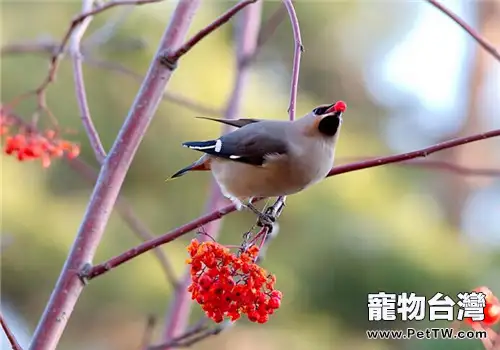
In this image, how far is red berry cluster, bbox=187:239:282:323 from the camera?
720mm

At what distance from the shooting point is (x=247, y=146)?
36.9 inches

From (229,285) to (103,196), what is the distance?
18cm

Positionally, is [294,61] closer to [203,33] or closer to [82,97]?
[203,33]

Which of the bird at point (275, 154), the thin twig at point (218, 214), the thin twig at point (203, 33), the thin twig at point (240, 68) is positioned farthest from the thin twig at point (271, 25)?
the thin twig at point (218, 214)

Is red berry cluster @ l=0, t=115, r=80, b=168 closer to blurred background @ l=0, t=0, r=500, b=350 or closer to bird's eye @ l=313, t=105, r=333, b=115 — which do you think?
bird's eye @ l=313, t=105, r=333, b=115

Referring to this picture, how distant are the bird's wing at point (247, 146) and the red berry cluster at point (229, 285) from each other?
21 centimetres

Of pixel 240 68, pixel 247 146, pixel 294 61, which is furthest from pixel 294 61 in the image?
pixel 240 68

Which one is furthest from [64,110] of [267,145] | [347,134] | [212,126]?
[267,145]

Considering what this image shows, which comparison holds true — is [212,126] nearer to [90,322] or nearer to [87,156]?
[87,156]

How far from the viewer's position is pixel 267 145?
0.92 metres

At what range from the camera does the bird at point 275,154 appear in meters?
0.88

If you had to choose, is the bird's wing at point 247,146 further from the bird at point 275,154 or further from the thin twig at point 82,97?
the thin twig at point 82,97

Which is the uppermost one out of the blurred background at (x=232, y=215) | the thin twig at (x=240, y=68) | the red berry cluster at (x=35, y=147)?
the blurred background at (x=232, y=215)

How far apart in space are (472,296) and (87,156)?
2.42 meters
